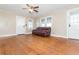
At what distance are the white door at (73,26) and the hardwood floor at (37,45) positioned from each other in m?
0.11

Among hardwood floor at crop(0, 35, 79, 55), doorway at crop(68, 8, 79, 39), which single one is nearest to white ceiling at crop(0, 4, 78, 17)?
doorway at crop(68, 8, 79, 39)

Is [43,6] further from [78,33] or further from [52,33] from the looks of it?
[78,33]

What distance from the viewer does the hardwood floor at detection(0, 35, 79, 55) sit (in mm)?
1716

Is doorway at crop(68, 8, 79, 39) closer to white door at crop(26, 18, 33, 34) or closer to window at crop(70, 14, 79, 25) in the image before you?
window at crop(70, 14, 79, 25)

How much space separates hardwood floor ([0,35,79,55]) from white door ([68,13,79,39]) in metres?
0.11

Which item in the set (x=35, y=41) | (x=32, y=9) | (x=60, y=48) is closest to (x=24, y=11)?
(x=32, y=9)

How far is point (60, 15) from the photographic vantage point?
5.81 ft

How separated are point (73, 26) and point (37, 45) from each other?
2.49 feet

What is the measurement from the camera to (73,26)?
5.47 feet

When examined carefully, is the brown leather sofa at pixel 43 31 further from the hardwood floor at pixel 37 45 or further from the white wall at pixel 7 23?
the white wall at pixel 7 23

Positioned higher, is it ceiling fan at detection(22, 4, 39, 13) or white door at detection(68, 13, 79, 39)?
ceiling fan at detection(22, 4, 39, 13)

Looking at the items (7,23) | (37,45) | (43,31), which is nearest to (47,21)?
(43,31)
